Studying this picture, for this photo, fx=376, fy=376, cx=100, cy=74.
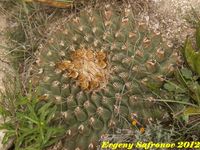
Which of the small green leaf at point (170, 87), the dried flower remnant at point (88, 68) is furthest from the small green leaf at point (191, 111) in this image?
the dried flower remnant at point (88, 68)

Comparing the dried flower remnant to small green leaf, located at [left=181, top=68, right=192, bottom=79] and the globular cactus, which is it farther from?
small green leaf, located at [left=181, top=68, right=192, bottom=79]

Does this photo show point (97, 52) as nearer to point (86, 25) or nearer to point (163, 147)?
point (86, 25)

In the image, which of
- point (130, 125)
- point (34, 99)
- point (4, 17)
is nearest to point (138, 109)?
point (130, 125)

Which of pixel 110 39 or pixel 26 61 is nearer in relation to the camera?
pixel 110 39

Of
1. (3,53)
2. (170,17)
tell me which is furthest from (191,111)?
(3,53)

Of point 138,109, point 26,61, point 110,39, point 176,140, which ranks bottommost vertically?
point 176,140

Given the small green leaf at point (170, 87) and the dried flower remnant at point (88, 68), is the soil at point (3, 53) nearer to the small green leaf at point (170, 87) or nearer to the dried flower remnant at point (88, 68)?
the dried flower remnant at point (88, 68)

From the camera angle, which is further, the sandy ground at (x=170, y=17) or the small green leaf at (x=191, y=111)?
the sandy ground at (x=170, y=17)
